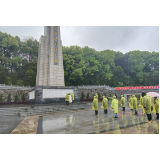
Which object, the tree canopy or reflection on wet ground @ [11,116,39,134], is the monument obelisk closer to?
the tree canopy

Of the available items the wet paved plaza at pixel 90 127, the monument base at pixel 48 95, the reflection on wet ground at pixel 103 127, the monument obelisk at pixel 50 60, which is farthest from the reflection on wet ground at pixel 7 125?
the monument obelisk at pixel 50 60

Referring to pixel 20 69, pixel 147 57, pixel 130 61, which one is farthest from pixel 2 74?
pixel 147 57

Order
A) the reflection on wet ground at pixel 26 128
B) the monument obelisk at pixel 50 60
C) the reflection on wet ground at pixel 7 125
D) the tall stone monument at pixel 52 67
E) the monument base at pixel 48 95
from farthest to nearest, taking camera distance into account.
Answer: the monument obelisk at pixel 50 60 → the tall stone monument at pixel 52 67 → the monument base at pixel 48 95 → the reflection on wet ground at pixel 7 125 → the reflection on wet ground at pixel 26 128

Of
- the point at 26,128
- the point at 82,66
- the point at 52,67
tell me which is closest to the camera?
the point at 26,128

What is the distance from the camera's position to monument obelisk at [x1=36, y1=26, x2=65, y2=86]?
54.9 ft

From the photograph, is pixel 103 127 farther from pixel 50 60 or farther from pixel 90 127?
pixel 50 60

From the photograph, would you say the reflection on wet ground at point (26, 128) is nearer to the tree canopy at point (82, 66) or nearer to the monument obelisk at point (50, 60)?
the monument obelisk at point (50, 60)

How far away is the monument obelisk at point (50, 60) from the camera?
54.9 feet

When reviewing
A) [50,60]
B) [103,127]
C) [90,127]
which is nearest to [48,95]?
[50,60]

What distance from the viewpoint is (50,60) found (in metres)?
16.9

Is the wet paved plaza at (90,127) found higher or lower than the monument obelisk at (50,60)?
lower

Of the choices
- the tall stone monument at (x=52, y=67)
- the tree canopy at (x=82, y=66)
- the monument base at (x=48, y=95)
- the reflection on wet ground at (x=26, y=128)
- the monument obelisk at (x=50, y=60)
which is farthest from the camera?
the tree canopy at (x=82, y=66)

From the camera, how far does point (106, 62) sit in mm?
33188

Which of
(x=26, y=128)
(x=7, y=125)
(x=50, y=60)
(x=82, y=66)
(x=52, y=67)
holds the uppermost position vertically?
(x=82, y=66)
